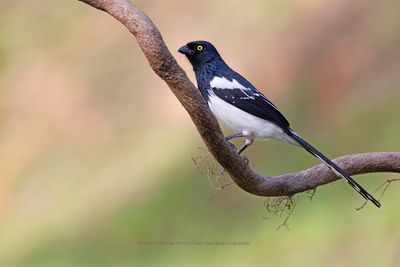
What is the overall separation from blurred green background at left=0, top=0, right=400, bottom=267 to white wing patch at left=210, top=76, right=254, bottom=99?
117 inches

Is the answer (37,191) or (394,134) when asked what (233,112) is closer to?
(394,134)

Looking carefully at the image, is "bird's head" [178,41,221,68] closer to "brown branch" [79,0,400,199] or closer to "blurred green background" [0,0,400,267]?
"brown branch" [79,0,400,199]

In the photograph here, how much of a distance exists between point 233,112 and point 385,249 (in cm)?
362

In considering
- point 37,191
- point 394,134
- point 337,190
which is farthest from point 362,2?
point 37,191

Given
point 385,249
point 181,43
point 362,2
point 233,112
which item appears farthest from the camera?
point 181,43

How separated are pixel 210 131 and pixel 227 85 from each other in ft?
5.35

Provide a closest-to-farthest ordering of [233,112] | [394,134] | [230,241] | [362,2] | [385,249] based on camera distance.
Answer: [233,112], [385,249], [230,241], [394,134], [362,2]

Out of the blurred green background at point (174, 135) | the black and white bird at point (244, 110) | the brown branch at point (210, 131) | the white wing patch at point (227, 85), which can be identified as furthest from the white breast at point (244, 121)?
the blurred green background at point (174, 135)

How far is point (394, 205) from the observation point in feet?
31.2

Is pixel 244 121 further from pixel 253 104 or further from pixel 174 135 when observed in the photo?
pixel 174 135

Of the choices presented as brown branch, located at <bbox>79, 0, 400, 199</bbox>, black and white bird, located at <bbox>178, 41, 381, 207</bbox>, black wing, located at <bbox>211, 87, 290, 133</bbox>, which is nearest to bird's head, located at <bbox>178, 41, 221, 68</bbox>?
black and white bird, located at <bbox>178, 41, 381, 207</bbox>

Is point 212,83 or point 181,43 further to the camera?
point 181,43

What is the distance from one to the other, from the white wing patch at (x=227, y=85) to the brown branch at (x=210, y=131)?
1.10 metres

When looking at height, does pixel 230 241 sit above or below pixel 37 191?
below
